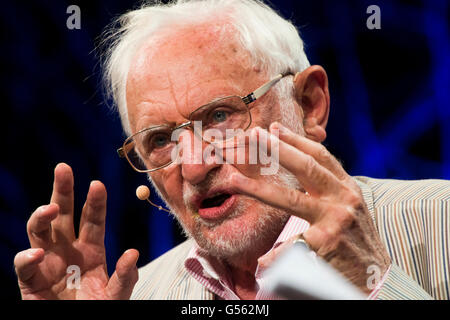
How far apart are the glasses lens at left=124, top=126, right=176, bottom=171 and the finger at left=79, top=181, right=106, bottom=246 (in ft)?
0.95

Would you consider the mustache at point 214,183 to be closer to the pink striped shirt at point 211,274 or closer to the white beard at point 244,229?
the white beard at point 244,229

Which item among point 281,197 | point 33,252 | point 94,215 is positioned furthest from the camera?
point 94,215

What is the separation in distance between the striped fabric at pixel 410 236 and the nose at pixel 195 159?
0.33m

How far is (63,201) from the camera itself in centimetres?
149

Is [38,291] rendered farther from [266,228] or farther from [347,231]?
[347,231]

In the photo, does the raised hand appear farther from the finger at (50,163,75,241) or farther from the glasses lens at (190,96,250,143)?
the finger at (50,163,75,241)

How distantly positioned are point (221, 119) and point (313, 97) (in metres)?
0.37

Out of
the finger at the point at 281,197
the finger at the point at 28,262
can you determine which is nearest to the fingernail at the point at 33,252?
the finger at the point at 28,262

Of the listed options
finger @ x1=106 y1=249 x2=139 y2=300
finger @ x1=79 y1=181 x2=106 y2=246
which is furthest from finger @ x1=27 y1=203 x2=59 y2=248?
finger @ x1=106 y1=249 x2=139 y2=300

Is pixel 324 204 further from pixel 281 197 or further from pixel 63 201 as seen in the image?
pixel 63 201

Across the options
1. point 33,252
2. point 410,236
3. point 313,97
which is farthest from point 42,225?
point 410,236

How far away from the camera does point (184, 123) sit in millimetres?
1552

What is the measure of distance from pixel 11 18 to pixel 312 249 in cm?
206

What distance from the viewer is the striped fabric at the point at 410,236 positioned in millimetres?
1107
